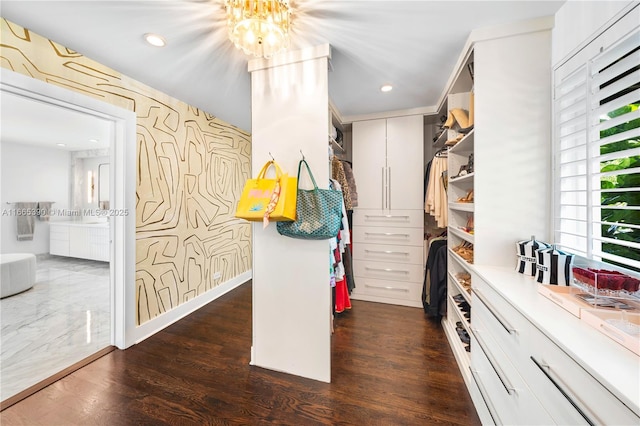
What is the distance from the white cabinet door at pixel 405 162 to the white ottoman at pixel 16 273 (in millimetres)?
4636

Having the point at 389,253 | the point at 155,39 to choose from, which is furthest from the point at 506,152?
the point at 155,39

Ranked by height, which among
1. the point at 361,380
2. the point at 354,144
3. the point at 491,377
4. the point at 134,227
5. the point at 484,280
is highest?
the point at 354,144

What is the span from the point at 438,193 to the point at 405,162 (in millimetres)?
571

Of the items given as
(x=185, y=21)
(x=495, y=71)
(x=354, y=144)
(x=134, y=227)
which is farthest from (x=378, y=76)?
(x=134, y=227)

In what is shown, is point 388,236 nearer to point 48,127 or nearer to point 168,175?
point 168,175

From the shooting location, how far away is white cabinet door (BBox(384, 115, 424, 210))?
287 cm

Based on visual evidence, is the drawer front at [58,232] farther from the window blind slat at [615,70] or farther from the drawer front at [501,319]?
the window blind slat at [615,70]

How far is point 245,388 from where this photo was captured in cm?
164

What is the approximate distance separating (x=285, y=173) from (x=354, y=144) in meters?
1.65

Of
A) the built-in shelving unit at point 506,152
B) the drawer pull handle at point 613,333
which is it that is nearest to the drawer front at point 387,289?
the built-in shelving unit at point 506,152

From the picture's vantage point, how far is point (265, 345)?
1.84 m

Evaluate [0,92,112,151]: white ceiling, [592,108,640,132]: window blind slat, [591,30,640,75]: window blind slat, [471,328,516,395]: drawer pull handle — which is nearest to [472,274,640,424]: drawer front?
[471,328,516,395]: drawer pull handle

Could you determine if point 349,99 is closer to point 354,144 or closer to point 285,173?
point 354,144

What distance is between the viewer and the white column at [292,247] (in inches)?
66.2
